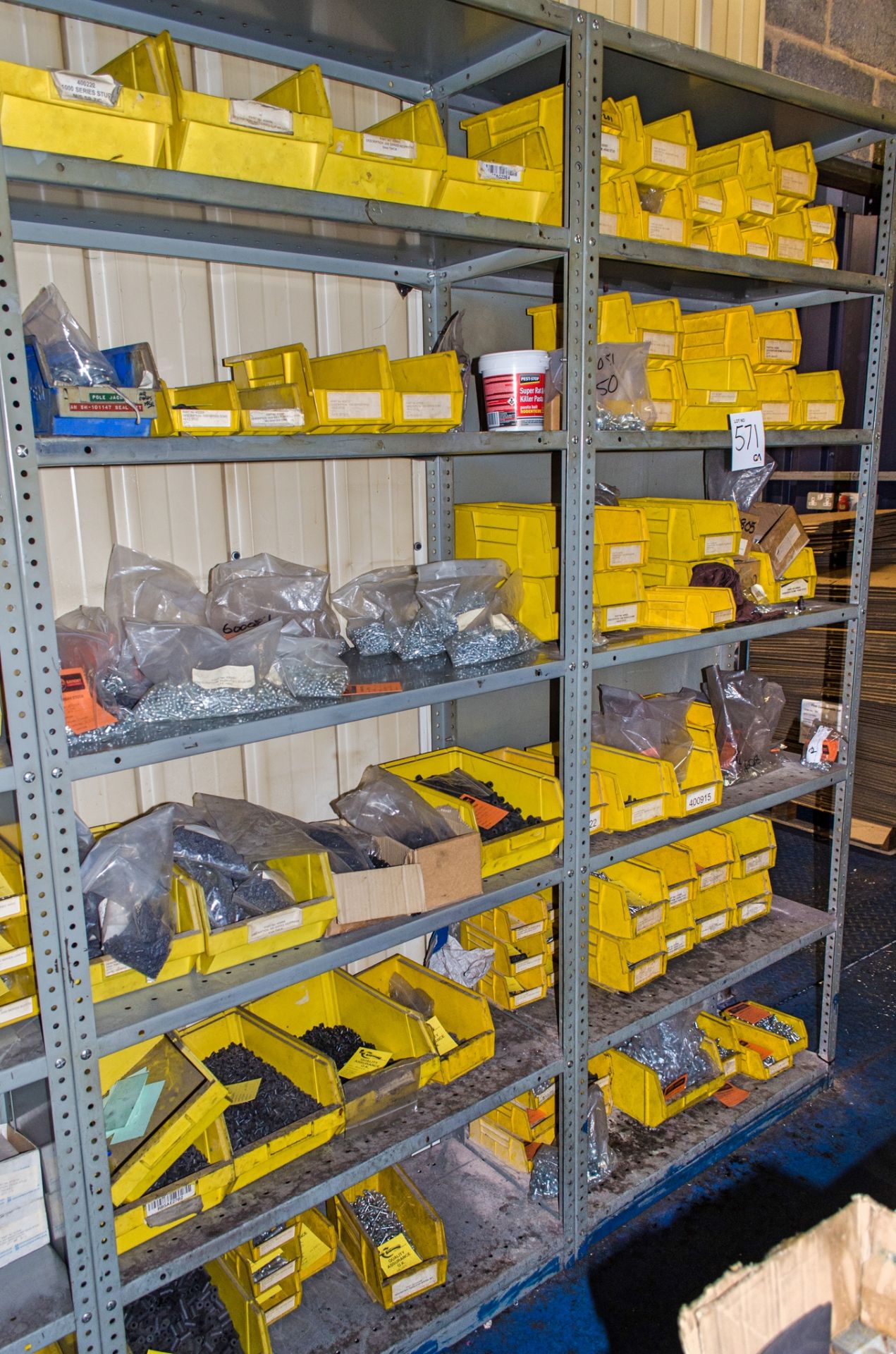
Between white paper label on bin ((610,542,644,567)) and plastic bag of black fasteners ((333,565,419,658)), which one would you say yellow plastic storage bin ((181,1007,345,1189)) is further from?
white paper label on bin ((610,542,644,567))

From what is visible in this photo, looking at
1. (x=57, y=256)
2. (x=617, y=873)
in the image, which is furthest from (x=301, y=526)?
(x=617, y=873)

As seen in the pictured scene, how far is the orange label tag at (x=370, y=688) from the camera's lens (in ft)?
5.53

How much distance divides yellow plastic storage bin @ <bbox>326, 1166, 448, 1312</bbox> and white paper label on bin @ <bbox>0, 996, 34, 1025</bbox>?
0.83 m

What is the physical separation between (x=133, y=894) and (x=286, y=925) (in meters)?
0.27

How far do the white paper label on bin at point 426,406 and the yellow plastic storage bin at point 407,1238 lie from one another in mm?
1475

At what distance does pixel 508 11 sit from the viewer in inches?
64.4

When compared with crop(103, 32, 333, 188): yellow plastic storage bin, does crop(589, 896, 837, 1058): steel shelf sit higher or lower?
lower

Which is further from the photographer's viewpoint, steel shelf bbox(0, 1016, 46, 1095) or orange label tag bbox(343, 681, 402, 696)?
orange label tag bbox(343, 681, 402, 696)

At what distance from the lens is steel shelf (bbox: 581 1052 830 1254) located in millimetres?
2270

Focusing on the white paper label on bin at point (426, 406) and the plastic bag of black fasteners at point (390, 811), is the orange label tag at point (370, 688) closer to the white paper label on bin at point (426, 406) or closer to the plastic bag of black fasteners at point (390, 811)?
the plastic bag of black fasteners at point (390, 811)

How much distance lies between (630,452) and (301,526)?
3.43 feet

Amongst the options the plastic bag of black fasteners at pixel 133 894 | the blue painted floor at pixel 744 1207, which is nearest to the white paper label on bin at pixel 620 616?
the plastic bag of black fasteners at pixel 133 894

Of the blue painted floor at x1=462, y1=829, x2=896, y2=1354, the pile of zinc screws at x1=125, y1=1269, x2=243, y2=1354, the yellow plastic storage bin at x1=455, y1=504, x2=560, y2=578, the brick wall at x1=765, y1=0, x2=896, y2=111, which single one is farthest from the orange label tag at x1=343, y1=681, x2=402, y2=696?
the brick wall at x1=765, y1=0, x2=896, y2=111

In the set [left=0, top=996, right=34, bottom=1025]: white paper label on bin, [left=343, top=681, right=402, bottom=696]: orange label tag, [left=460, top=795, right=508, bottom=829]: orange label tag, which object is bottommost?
[left=0, top=996, right=34, bottom=1025]: white paper label on bin
